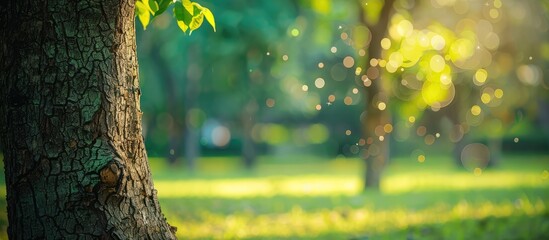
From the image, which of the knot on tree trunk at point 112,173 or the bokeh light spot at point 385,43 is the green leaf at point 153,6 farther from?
the bokeh light spot at point 385,43

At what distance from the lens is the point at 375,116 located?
14531 mm

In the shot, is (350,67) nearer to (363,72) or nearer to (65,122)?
(363,72)

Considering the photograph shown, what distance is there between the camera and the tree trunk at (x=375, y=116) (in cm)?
1376

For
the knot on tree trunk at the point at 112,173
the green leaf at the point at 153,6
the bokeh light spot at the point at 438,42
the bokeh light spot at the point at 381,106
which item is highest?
the bokeh light spot at the point at 438,42

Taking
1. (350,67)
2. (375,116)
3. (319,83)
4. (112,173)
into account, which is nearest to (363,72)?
(375,116)

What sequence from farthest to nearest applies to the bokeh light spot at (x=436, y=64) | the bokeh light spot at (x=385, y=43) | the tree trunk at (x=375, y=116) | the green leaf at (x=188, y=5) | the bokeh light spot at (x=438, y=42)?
the bokeh light spot at (x=385, y=43) → the tree trunk at (x=375, y=116) → the bokeh light spot at (x=438, y=42) → the bokeh light spot at (x=436, y=64) → the green leaf at (x=188, y=5)

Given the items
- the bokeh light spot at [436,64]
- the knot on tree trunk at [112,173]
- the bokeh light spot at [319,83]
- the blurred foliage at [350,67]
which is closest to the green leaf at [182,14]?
the knot on tree trunk at [112,173]

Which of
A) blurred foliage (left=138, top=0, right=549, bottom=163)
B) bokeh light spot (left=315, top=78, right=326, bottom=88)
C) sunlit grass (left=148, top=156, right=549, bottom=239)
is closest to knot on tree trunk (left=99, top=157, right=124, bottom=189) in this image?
sunlit grass (left=148, top=156, right=549, bottom=239)

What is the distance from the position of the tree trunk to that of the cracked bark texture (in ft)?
32.4

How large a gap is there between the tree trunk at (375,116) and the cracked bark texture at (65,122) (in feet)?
32.4

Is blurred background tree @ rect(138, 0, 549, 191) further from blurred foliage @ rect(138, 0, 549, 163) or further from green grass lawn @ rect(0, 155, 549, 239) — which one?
green grass lawn @ rect(0, 155, 549, 239)

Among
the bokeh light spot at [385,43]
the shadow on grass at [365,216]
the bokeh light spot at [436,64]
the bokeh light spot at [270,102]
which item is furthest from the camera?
the bokeh light spot at [270,102]

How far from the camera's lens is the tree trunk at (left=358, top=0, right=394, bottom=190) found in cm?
1376

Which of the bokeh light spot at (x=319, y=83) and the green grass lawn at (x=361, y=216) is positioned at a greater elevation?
the bokeh light spot at (x=319, y=83)
